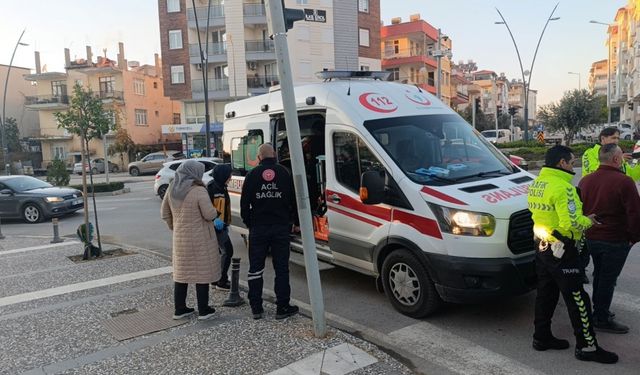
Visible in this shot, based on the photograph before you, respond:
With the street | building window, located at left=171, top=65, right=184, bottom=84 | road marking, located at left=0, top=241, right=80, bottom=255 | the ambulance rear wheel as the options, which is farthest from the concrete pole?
building window, located at left=171, top=65, right=184, bottom=84

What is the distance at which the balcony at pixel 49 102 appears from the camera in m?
54.6

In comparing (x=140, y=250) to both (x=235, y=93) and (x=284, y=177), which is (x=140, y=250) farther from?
(x=235, y=93)

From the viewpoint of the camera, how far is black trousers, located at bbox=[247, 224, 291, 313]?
16.7ft

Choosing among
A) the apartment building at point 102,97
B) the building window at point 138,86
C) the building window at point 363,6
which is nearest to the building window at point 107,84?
the apartment building at point 102,97

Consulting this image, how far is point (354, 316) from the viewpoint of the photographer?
17.5 ft

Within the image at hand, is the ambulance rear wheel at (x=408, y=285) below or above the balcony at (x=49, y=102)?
below

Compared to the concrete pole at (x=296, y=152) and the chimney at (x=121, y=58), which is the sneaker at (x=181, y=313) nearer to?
the concrete pole at (x=296, y=152)

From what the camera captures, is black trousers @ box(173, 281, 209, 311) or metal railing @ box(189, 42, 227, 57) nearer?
black trousers @ box(173, 281, 209, 311)

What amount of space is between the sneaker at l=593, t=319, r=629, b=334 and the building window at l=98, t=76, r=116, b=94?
179ft

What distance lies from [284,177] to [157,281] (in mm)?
2846

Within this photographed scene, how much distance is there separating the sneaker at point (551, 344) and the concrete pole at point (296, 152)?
6.05 ft

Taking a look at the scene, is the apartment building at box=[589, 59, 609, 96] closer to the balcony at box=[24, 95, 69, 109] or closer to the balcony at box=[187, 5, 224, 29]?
the balcony at box=[187, 5, 224, 29]

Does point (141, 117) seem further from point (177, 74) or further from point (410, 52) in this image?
point (410, 52)

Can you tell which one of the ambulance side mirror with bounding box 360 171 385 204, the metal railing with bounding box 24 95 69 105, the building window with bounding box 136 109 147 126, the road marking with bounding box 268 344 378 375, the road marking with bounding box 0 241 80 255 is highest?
the metal railing with bounding box 24 95 69 105
